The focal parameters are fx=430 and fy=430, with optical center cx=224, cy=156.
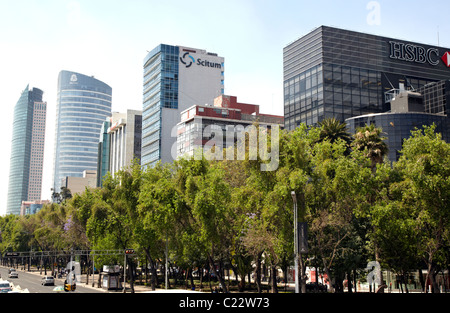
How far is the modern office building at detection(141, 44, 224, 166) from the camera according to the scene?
145 metres

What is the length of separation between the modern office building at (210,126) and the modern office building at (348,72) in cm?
1935

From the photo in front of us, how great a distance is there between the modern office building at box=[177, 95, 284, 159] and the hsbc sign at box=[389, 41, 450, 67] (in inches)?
1462

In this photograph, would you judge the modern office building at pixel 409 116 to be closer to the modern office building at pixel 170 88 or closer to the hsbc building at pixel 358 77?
the hsbc building at pixel 358 77

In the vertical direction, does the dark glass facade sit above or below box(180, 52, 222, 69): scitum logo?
below

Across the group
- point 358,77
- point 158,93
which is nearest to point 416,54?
point 358,77

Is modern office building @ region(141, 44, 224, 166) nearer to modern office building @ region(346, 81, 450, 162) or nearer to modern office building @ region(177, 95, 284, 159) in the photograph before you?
modern office building @ region(177, 95, 284, 159)

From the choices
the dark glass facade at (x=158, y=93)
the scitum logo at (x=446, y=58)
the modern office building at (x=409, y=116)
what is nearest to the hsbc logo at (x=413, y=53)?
the scitum logo at (x=446, y=58)

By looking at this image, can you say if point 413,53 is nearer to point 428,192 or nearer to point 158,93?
point 158,93

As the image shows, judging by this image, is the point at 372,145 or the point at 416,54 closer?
the point at 372,145

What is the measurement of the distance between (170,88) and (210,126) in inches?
1139

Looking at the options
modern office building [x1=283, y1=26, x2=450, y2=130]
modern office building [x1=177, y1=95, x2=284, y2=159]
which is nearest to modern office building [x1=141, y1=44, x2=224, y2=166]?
modern office building [x1=177, y1=95, x2=284, y2=159]

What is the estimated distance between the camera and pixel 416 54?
4392 inches
